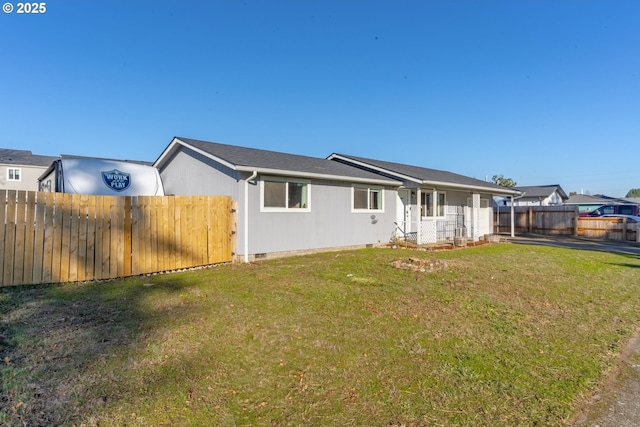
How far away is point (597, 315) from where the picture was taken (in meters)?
5.52

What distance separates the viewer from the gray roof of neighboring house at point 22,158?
2964 centimetres

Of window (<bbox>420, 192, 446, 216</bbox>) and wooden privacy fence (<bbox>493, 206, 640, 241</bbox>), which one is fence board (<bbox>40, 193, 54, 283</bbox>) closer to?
window (<bbox>420, 192, 446, 216</bbox>)

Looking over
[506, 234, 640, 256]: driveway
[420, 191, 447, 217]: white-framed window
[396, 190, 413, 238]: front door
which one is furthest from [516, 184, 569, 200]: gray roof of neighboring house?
[396, 190, 413, 238]: front door

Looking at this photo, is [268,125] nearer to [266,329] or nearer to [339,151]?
[339,151]

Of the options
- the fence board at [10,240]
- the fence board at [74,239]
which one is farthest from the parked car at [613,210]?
the fence board at [10,240]

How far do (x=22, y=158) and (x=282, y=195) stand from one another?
112ft

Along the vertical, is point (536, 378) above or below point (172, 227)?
below

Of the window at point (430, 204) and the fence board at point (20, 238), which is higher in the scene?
the window at point (430, 204)

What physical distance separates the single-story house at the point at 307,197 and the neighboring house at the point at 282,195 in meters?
0.03

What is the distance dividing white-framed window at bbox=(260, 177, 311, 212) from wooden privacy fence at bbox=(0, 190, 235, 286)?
1303mm

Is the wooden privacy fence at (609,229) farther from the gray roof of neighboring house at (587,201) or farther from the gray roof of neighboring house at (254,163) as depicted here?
the gray roof of neighboring house at (587,201)

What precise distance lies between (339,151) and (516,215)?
16.6m

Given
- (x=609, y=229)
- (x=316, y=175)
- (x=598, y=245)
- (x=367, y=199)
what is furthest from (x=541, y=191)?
(x=316, y=175)

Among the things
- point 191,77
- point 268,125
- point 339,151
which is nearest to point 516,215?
point 339,151
